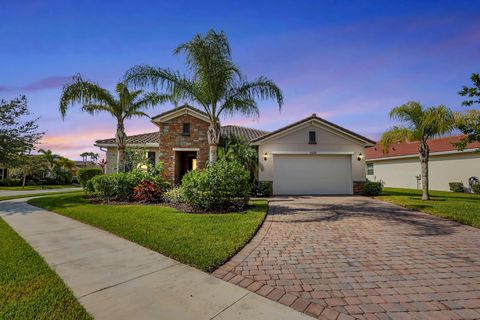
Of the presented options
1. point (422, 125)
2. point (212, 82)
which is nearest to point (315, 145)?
point (422, 125)

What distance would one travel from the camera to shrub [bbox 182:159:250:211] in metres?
9.04

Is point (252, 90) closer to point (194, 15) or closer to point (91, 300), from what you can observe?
point (194, 15)

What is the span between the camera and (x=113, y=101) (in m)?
13.6

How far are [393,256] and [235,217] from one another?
4567 mm

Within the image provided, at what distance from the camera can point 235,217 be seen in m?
7.85

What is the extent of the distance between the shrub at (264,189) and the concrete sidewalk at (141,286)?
10.3m

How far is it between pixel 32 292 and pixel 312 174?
14712 millimetres

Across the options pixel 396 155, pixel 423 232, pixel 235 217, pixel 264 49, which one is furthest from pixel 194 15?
pixel 396 155

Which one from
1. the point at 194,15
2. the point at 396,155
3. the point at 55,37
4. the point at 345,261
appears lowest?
the point at 345,261

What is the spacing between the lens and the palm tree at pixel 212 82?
9.89 meters

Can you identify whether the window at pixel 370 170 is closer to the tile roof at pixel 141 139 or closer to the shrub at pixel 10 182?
the tile roof at pixel 141 139

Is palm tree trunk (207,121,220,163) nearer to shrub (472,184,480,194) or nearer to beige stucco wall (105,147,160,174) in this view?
beige stucco wall (105,147,160,174)

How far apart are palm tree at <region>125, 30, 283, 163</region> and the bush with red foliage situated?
3713 millimetres

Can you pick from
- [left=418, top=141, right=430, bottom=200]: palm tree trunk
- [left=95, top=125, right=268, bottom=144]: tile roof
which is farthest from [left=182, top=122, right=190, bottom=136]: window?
[left=418, top=141, right=430, bottom=200]: palm tree trunk
